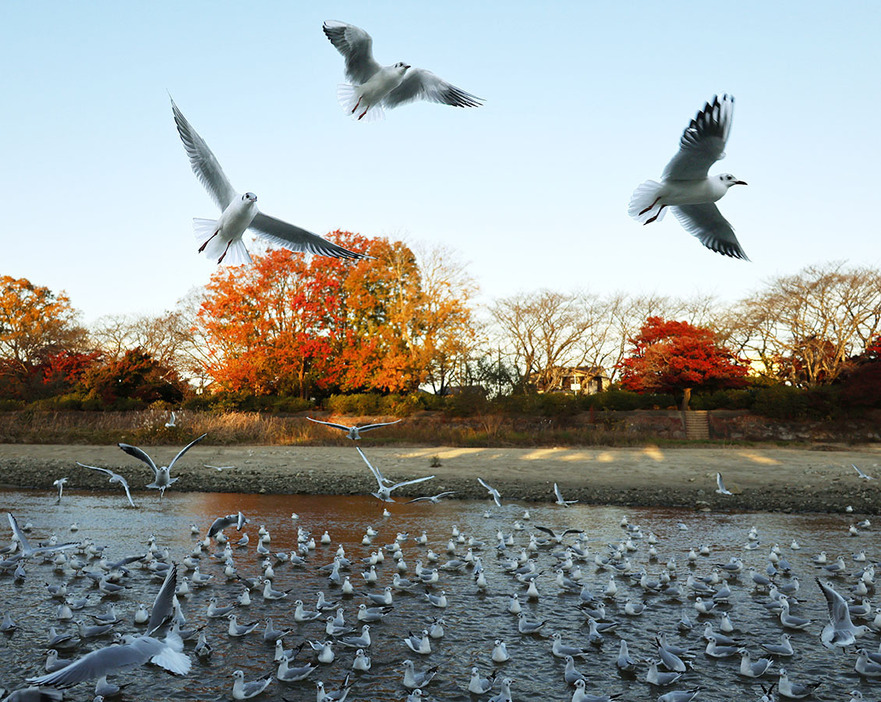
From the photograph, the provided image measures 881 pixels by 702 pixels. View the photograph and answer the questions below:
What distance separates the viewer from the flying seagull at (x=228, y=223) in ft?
24.0

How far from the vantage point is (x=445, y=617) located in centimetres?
799

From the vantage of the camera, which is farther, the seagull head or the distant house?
the distant house

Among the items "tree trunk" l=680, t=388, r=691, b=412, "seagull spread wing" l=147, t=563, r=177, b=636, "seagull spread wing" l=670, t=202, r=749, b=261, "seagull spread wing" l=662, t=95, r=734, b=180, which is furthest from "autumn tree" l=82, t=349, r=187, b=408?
"seagull spread wing" l=662, t=95, r=734, b=180

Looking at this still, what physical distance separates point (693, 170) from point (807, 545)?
343 inches

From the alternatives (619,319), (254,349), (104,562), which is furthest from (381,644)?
(619,319)

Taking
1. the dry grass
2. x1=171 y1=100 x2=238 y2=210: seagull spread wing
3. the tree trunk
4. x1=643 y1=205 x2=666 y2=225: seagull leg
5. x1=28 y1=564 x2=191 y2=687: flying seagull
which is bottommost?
x1=28 y1=564 x2=191 y2=687: flying seagull

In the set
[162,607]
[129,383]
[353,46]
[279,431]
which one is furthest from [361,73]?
[129,383]

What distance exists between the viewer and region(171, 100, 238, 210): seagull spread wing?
7844 millimetres

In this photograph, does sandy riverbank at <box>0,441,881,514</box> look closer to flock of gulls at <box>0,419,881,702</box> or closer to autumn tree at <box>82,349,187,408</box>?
flock of gulls at <box>0,419,881,702</box>

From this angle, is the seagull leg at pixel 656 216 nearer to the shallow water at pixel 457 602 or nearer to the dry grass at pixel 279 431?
the shallow water at pixel 457 602

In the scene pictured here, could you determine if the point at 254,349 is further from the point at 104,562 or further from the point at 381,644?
the point at 381,644

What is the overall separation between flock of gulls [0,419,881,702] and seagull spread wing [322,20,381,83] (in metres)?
5.03

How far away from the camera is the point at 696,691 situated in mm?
5844

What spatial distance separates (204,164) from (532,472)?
45.4 feet
